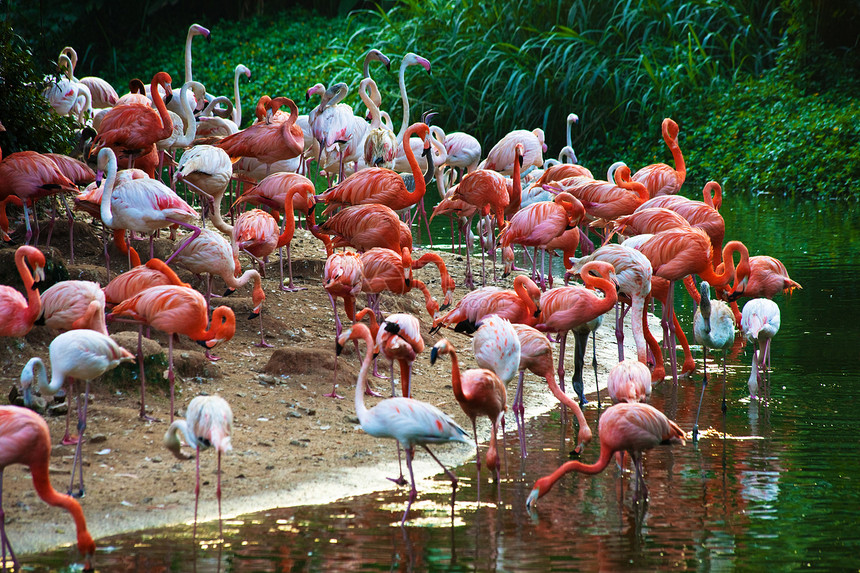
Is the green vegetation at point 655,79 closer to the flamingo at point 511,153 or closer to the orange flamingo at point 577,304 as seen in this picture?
the flamingo at point 511,153

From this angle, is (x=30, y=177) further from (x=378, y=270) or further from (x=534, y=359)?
(x=534, y=359)

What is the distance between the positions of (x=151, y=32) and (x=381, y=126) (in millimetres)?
19448

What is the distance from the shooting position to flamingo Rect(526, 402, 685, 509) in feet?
15.3

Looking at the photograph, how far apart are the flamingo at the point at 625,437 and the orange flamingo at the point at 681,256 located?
2063 mm

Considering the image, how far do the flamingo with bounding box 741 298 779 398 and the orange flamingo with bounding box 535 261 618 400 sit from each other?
1.12 m

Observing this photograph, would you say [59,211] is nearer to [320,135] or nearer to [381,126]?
[320,135]

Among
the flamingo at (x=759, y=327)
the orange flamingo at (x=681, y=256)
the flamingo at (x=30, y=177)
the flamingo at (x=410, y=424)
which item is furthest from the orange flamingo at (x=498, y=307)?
the flamingo at (x=30, y=177)

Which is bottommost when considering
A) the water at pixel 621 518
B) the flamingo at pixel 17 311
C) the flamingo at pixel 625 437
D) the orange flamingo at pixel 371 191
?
the water at pixel 621 518

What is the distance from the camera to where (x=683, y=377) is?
23.9 ft

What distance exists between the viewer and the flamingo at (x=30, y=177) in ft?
23.9

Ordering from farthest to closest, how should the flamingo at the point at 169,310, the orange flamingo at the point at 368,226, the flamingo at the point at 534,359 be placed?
the orange flamingo at the point at 368,226, the flamingo at the point at 534,359, the flamingo at the point at 169,310

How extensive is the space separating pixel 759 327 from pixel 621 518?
8.60 ft

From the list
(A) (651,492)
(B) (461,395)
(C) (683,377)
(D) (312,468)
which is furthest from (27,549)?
(C) (683,377)

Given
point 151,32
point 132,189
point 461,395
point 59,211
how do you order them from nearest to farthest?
point 461,395
point 132,189
point 59,211
point 151,32
